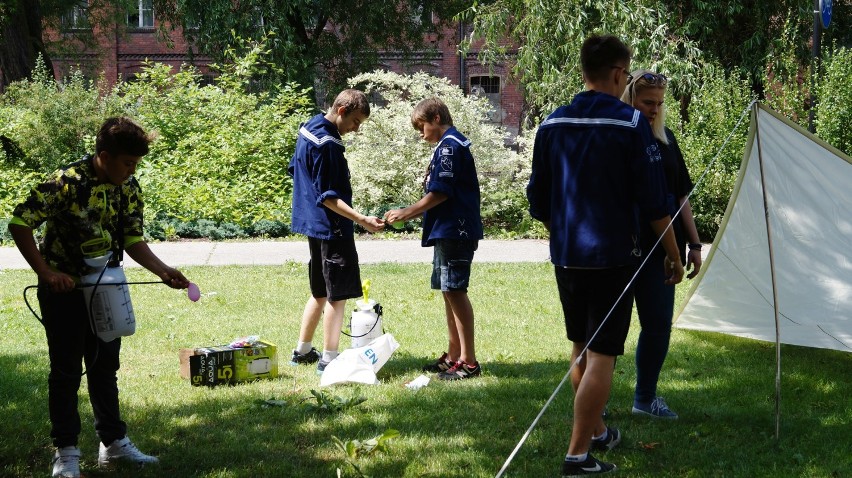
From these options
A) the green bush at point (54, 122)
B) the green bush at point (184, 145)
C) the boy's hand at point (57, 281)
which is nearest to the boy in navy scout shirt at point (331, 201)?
the boy's hand at point (57, 281)

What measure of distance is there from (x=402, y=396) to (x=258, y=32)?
17419 mm

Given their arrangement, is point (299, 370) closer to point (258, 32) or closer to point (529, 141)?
point (529, 141)

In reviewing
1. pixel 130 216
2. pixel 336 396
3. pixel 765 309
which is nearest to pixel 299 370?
pixel 336 396

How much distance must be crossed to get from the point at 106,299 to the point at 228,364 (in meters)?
2.05

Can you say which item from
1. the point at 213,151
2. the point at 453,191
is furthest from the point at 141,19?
the point at 453,191

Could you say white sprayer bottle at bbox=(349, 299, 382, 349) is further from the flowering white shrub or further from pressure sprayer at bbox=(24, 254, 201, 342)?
the flowering white shrub

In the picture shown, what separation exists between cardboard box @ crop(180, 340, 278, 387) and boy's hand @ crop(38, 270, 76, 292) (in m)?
2.12

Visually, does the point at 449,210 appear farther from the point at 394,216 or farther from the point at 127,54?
the point at 127,54

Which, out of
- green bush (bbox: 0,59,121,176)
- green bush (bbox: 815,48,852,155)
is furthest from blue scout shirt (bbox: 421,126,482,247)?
green bush (bbox: 0,59,121,176)

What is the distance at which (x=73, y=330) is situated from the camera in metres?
4.14

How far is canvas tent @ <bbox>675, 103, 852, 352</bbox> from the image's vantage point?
5965mm

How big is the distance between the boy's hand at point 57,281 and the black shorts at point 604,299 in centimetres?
208

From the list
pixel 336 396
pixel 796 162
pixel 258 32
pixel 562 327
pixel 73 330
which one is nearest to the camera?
pixel 73 330

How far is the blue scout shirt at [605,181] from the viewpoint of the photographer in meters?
3.97
